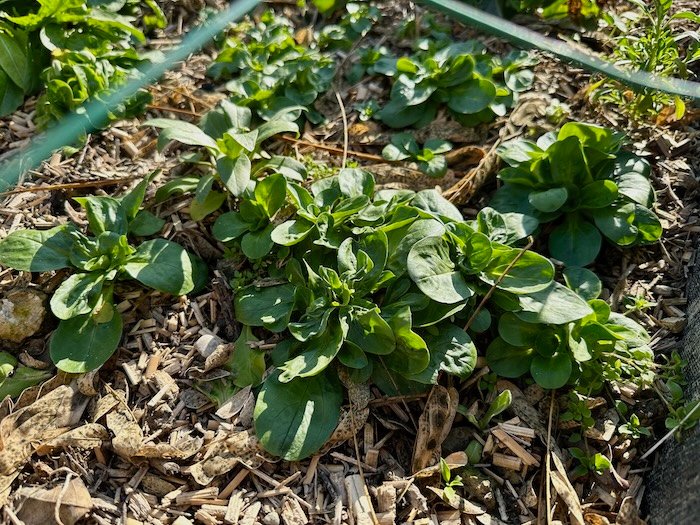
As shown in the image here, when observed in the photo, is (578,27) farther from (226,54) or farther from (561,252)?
(226,54)

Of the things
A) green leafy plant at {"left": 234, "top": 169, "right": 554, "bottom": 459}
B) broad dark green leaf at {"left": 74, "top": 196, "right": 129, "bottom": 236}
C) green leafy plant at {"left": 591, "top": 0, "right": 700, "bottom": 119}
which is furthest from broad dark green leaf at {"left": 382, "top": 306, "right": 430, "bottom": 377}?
green leafy plant at {"left": 591, "top": 0, "right": 700, "bottom": 119}

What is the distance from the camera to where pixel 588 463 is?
2043mm

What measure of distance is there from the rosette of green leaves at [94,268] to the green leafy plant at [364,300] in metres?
0.29

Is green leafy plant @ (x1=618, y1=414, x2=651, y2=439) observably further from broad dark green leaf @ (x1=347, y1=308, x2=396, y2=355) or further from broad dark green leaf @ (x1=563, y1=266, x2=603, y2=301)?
broad dark green leaf @ (x1=347, y1=308, x2=396, y2=355)

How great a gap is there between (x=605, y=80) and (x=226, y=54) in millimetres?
1636

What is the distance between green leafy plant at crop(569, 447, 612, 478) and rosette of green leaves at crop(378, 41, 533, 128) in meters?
1.42

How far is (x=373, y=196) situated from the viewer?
2.48 meters

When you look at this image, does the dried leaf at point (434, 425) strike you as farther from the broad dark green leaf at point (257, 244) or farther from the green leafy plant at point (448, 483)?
the broad dark green leaf at point (257, 244)

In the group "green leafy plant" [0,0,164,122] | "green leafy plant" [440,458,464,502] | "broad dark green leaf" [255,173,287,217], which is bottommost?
"green leafy plant" [440,458,464,502]

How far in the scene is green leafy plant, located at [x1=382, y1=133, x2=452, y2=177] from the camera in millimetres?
2688

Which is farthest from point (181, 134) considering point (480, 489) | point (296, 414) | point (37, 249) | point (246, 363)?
point (480, 489)

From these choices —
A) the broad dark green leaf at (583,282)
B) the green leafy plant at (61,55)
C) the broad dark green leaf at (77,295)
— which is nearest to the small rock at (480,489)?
the broad dark green leaf at (583,282)

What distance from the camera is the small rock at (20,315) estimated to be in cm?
223

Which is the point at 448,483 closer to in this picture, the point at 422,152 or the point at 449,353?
the point at 449,353
